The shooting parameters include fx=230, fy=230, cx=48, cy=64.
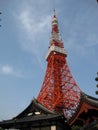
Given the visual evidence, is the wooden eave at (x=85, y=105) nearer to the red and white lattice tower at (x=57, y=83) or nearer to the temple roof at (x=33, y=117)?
the temple roof at (x=33, y=117)

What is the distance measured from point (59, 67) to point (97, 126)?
44.1 metres

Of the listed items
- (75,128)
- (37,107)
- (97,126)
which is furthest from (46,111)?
(97,126)

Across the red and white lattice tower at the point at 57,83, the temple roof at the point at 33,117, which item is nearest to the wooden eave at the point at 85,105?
the temple roof at the point at 33,117

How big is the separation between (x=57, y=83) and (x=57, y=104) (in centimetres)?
699

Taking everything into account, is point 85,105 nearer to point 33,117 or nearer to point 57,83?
point 33,117

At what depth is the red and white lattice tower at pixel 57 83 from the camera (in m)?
45.6

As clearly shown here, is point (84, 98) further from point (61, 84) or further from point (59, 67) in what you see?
point (59, 67)

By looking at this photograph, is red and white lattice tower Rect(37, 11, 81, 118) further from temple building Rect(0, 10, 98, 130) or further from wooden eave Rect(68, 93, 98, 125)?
wooden eave Rect(68, 93, 98, 125)

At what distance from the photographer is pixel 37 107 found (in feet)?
56.7

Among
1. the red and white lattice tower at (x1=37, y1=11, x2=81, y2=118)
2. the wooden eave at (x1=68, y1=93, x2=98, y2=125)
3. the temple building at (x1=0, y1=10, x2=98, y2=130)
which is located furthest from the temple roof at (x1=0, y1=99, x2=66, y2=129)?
the red and white lattice tower at (x1=37, y1=11, x2=81, y2=118)

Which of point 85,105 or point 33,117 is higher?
point 85,105

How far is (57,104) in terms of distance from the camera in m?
45.6

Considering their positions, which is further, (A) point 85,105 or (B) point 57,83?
(B) point 57,83

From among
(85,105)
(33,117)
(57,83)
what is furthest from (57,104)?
(85,105)
